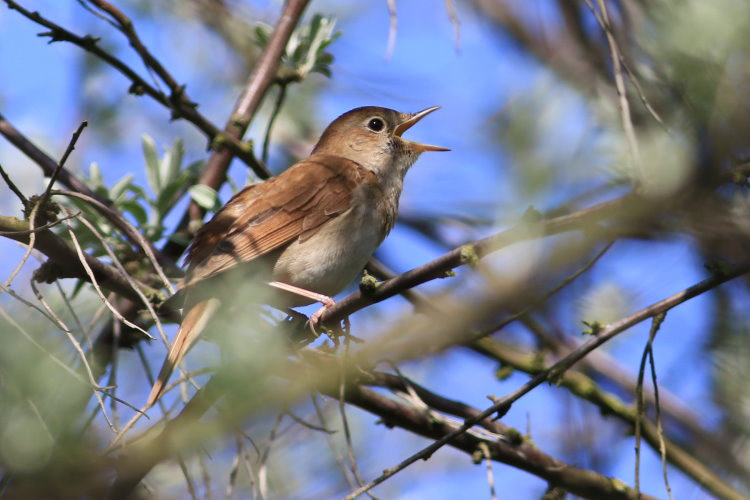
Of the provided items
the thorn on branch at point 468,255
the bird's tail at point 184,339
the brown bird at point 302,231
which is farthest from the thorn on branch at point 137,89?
the thorn on branch at point 468,255

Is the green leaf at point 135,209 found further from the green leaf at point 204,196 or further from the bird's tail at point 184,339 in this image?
the bird's tail at point 184,339

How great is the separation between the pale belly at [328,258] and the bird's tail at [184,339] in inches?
34.0

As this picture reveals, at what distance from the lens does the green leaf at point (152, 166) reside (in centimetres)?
477

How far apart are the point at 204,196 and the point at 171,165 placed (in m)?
0.33

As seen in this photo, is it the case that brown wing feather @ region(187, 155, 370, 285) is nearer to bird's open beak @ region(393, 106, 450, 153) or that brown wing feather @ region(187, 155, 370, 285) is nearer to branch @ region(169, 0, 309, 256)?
branch @ region(169, 0, 309, 256)

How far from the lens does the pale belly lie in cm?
459

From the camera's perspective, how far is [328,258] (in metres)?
4.61

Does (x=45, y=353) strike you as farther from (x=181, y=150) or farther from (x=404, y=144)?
(x=404, y=144)

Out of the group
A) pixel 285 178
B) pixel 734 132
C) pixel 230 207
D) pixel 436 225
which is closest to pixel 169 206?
pixel 230 207

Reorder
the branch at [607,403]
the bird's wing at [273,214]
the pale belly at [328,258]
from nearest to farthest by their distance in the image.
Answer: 1. the branch at [607,403]
2. the bird's wing at [273,214]
3. the pale belly at [328,258]

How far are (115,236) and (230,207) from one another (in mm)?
661

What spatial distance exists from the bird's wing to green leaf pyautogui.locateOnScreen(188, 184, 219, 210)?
0.33 ft

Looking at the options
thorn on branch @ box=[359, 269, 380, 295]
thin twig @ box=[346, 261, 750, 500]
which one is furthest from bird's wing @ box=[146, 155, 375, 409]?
thin twig @ box=[346, 261, 750, 500]

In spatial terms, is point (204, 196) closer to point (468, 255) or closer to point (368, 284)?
point (368, 284)
